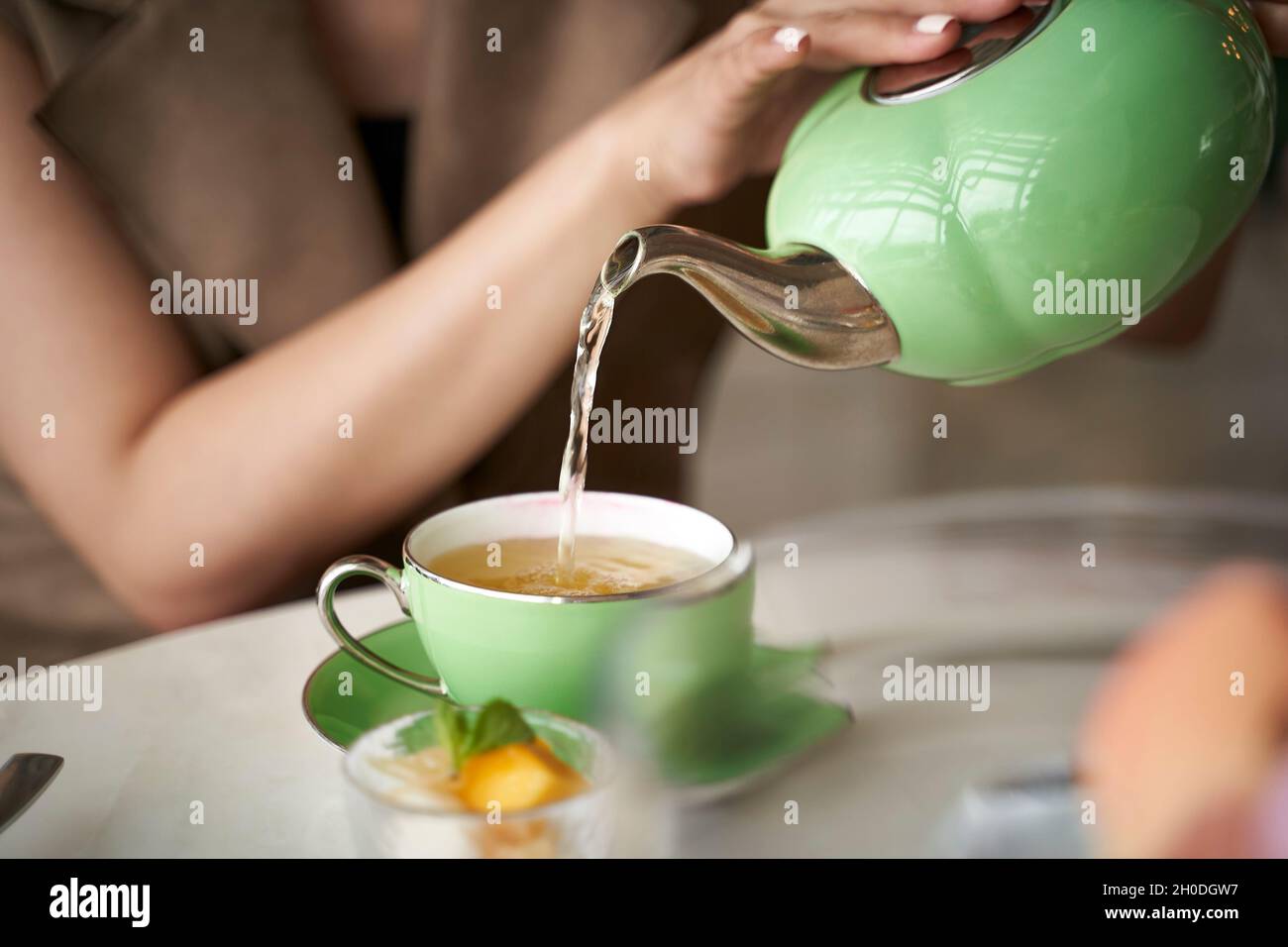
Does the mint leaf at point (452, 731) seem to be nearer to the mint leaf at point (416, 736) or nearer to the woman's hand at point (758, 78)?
the mint leaf at point (416, 736)

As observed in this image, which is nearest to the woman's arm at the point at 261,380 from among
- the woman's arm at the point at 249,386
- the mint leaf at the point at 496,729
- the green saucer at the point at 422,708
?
the woman's arm at the point at 249,386

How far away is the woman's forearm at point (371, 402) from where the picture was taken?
0.64m

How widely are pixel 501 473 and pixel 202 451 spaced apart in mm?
204

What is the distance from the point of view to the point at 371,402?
67 cm

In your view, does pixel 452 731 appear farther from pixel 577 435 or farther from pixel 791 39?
pixel 791 39

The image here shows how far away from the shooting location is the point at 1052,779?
373 mm

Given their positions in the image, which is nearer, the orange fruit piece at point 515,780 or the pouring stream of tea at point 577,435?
the orange fruit piece at point 515,780

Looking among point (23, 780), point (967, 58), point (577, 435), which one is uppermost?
point (967, 58)

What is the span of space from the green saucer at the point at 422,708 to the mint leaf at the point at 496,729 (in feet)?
0.22

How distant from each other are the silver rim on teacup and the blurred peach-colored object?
126 millimetres

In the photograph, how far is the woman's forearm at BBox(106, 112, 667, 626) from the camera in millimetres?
643

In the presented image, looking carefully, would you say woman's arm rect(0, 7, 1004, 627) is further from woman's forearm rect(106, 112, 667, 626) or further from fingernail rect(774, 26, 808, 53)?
fingernail rect(774, 26, 808, 53)

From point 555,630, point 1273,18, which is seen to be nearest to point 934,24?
point 1273,18

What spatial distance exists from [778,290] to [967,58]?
11 centimetres
